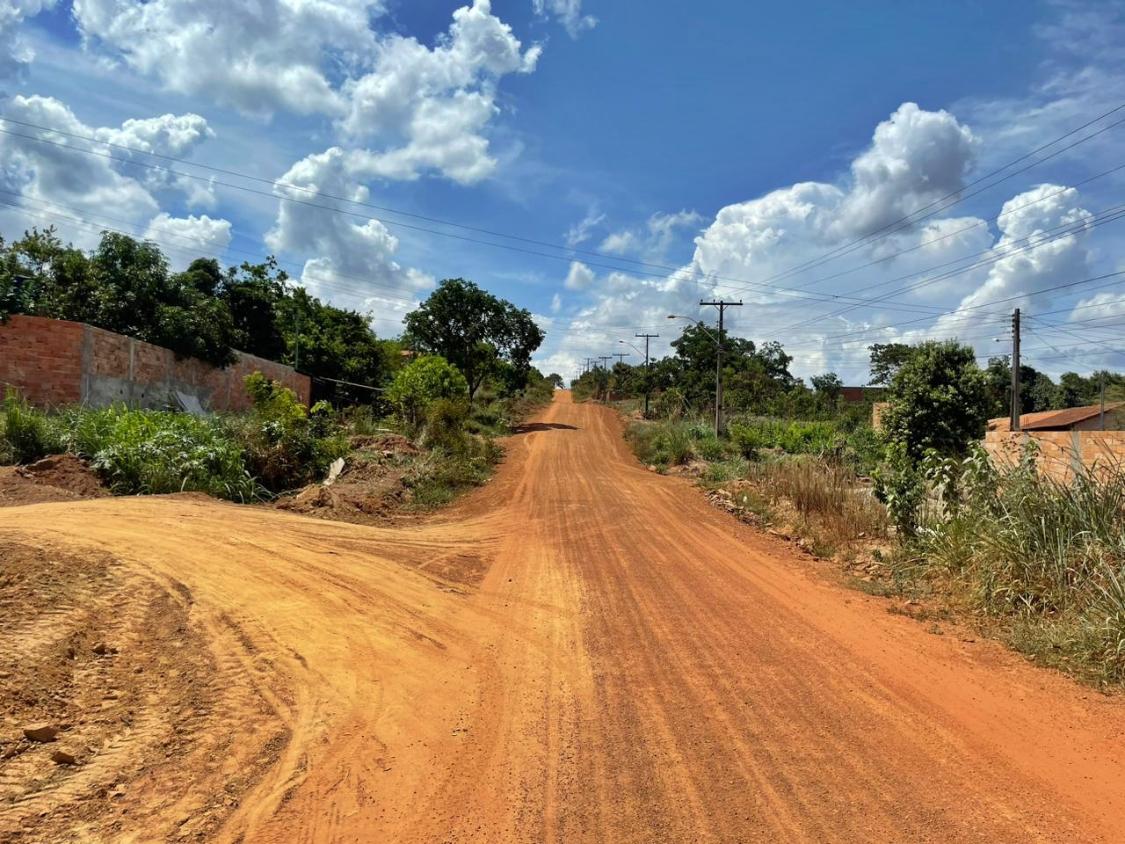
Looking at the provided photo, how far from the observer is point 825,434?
2928 centimetres

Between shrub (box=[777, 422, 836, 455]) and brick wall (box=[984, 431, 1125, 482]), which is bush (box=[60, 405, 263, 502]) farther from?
shrub (box=[777, 422, 836, 455])

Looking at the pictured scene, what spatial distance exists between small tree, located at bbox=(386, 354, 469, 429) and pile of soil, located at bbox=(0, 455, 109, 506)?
1121 centimetres

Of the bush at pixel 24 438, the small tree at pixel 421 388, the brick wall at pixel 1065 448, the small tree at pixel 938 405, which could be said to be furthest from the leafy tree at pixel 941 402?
the bush at pixel 24 438

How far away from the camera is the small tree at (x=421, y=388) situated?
23.7 metres

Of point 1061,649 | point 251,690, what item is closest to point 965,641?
point 1061,649

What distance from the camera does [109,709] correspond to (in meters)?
3.88

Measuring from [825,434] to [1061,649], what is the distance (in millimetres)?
25257

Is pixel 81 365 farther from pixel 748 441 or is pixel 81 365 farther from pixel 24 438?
pixel 748 441

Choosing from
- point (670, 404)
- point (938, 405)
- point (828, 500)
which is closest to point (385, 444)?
point (828, 500)

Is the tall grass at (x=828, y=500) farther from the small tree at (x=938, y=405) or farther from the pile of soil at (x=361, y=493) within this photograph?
the pile of soil at (x=361, y=493)

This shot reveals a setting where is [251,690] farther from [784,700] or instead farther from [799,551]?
[799,551]

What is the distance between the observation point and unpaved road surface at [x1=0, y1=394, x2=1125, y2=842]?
3166 mm

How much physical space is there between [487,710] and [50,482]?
33.2ft

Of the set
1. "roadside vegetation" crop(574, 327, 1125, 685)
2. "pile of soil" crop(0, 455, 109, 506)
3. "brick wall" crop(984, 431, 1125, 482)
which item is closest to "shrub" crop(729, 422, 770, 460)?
"roadside vegetation" crop(574, 327, 1125, 685)
